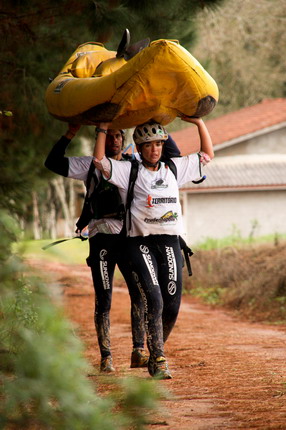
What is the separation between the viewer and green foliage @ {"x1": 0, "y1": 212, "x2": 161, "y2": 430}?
295cm

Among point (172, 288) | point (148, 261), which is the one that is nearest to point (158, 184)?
point (148, 261)

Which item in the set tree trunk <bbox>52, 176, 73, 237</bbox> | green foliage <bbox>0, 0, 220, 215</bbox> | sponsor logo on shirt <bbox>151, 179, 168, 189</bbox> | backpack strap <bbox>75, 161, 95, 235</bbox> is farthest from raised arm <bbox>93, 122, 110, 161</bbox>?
tree trunk <bbox>52, 176, 73, 237</bbox>

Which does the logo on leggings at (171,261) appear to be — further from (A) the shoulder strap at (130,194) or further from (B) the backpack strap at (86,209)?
(B) the backpack strap at (86,209)

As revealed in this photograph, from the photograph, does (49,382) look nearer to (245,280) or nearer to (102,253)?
(102,253)

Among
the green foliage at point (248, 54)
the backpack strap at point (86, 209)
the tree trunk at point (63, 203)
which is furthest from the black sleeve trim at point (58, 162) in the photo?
the tree trunk at point (63, 203)

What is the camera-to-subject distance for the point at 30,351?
2.96 metres

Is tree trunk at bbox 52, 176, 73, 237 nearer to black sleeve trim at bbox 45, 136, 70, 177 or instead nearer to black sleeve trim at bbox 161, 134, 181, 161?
black sleeve trim at bbox 161, 134, 181, 161

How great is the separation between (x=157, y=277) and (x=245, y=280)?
9.93m

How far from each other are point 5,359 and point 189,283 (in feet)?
54.0

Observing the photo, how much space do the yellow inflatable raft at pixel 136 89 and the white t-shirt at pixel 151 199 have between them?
47 cm

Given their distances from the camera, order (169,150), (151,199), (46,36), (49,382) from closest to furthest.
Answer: (49,382) → (151,199) → (169,150) → (46,36)

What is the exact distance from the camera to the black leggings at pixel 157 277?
7.14 metres

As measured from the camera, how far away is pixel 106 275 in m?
7.64

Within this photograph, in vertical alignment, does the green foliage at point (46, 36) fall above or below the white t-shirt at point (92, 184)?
above
